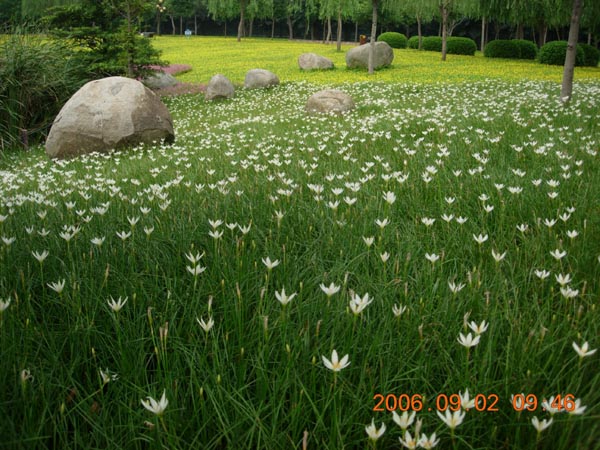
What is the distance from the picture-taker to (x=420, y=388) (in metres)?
1.53

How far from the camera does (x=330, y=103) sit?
460 inches

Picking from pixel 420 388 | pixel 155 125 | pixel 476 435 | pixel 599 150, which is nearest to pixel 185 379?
pixel 420 388

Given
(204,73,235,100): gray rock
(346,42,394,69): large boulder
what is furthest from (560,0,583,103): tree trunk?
(346,42,394,69): large boulder

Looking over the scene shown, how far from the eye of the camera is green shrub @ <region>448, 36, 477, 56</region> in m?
37.5

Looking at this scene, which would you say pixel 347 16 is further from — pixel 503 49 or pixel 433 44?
pixel 503 49

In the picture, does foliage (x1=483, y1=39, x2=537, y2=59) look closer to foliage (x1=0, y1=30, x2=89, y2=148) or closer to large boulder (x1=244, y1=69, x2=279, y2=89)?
large boulder (x1=244, y1=69, x2=279, y2=89)

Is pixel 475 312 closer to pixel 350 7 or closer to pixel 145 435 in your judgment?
pixel 145 435

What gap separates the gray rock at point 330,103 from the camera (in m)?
11.6

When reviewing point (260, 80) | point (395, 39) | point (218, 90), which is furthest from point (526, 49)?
point (218, 90)

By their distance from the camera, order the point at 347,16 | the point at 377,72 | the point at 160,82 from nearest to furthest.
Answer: the point at 160,82
the point at 377,72
the point at 347,16

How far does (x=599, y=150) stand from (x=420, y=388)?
4.75 m

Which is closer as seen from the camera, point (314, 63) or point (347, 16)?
point (314, 63)

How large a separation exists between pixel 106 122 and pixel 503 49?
34059mm
